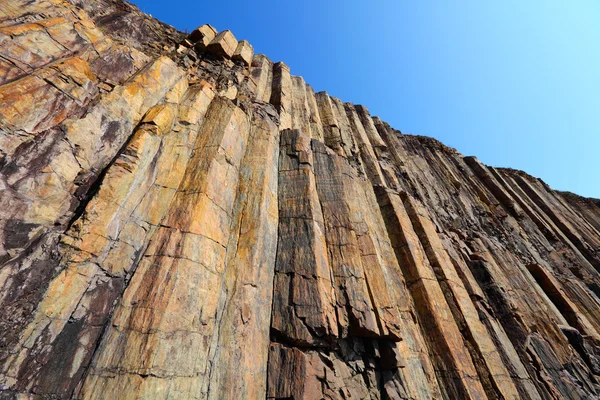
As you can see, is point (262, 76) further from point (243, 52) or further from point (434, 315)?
point (434, 315)

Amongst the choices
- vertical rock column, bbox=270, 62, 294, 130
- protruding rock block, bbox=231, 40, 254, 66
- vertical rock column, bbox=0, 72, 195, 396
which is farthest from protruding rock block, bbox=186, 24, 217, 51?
vertical rock column, bbox=0, 72, 195, 396

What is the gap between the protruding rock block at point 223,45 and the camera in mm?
13828

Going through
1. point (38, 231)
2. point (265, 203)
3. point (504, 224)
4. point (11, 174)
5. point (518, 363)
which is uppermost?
point (504, 224)

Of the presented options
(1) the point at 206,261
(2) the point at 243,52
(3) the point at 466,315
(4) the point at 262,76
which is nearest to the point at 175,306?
(1) the point at 206,261

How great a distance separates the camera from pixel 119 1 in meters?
12.6

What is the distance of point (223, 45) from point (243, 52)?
6.23 feet

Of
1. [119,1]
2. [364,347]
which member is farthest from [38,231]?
[119,1]

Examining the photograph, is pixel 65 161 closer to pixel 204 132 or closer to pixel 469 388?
pixel 204 132

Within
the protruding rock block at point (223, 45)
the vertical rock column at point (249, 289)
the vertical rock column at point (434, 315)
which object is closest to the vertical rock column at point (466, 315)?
the vertical rock column at point (434, 315)

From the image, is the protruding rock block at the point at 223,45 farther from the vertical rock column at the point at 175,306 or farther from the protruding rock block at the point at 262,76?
the vertical rock column at the point at 175,306

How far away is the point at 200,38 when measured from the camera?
45.1 feet

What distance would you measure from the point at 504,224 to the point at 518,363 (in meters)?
11.7

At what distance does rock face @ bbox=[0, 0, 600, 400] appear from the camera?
15.7 feet

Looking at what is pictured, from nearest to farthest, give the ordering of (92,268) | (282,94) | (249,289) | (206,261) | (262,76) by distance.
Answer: (92,268), (206,261), (249,289), (282,94), (262,76)
